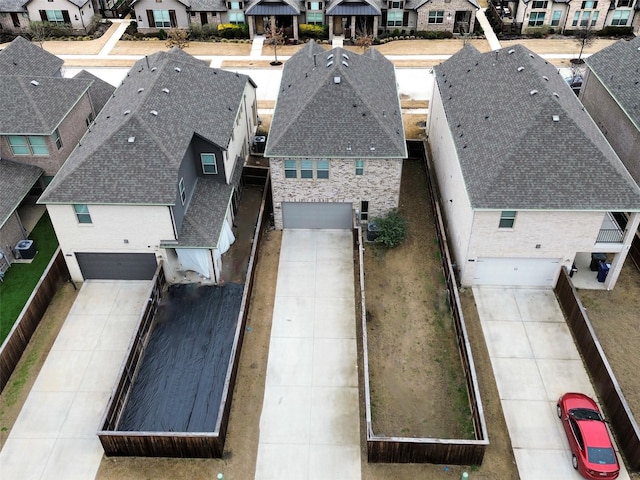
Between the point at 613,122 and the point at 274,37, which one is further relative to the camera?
the point at 274,37

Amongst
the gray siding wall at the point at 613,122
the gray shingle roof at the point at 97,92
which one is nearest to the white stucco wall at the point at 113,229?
the gray shingle roof at the point at 97,92

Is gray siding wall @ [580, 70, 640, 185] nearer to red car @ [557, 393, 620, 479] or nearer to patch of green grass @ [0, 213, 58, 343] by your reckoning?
red car @ [557, 393, 620, 479]

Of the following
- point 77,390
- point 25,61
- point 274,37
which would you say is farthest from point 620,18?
point 77,390

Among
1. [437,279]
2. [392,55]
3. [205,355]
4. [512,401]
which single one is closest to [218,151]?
[205,355]

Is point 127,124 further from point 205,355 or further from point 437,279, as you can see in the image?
point 437,279

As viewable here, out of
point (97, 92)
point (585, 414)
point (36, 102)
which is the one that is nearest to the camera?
point (585, 414)

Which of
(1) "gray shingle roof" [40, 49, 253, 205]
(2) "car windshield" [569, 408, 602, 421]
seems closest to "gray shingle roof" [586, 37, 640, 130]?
(2) "car windshield" [569, 408, 602, 421]

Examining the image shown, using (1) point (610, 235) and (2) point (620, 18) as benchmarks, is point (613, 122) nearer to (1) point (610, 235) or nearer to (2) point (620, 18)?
(1) point (610, 235)

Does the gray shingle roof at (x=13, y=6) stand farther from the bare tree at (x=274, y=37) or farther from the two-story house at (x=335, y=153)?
the two-story house at (x=335, y=153)
